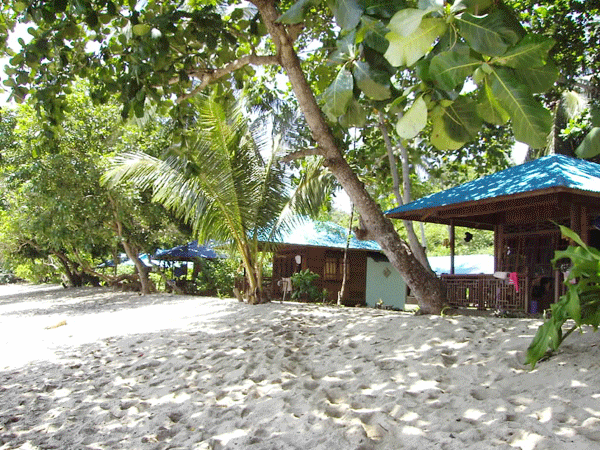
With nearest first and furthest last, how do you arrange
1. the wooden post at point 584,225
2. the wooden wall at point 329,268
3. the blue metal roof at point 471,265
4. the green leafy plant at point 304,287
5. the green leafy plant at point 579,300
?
the green leafy plant at point 579,300
the wooden post at point 584,225
the green leafy plant at point 304,287
the wooden wall at point 329,268
the blue metal roof at point 471,265

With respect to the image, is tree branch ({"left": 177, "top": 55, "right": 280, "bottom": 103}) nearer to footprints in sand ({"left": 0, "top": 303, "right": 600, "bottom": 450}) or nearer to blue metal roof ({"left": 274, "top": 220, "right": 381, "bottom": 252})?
footprints in sand ({"left": 0, "top": 303, "right": 600, "bottom": 450})

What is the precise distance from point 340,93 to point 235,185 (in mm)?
7927

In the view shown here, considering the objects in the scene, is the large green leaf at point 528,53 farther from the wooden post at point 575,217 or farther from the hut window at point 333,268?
the hut window at point 333,268

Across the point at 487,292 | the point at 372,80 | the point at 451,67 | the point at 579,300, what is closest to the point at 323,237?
the point at 487,292

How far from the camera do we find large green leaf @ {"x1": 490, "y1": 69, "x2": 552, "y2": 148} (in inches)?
73.1

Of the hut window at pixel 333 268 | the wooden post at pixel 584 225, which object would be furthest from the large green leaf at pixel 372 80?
the hut window at pixel 333 268

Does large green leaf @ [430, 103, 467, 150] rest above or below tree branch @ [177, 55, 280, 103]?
below

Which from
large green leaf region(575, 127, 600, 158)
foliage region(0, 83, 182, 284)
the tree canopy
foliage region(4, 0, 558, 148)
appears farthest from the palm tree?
large green leaf region(575, 127, 600, 158)

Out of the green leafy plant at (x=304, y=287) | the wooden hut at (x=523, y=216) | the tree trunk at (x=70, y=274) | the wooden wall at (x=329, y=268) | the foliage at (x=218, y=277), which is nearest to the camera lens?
the wooden hut at (x=523, y=216)

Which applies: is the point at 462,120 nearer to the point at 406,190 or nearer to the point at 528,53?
the point at 528,53

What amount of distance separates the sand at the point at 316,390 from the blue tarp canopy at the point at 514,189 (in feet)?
10.7

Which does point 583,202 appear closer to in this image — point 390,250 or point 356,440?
point 390,250

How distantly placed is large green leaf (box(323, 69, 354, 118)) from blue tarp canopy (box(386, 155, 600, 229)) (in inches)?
253

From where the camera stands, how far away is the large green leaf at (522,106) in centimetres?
186
